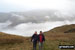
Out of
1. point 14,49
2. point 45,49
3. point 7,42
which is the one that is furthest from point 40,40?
point 7,42

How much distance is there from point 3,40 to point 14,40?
10.6 feet

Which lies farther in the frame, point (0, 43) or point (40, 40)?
point (0, 43)

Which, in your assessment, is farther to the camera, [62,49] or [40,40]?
[62,49]

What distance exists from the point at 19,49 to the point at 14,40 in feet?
41.8

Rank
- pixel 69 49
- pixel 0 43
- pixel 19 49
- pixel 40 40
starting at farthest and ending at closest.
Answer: pixel 0 43 → pixel 19 49 → pixel 69 49 → pixel 40 40

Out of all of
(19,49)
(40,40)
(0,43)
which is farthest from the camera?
(0,43)

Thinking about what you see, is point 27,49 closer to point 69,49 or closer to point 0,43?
point 69,49

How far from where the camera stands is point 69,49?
131 feet

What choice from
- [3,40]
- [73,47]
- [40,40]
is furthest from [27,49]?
[3,40]

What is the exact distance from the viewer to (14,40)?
55.1 metres

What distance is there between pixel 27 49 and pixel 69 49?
942 cm

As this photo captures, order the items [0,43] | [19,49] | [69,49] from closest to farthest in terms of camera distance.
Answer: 1. [69,49]
2. [19,49]
3. [0,43]

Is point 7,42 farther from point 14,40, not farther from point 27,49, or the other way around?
point 27,49

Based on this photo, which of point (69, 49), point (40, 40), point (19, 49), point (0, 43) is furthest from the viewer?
point (0, 43)
